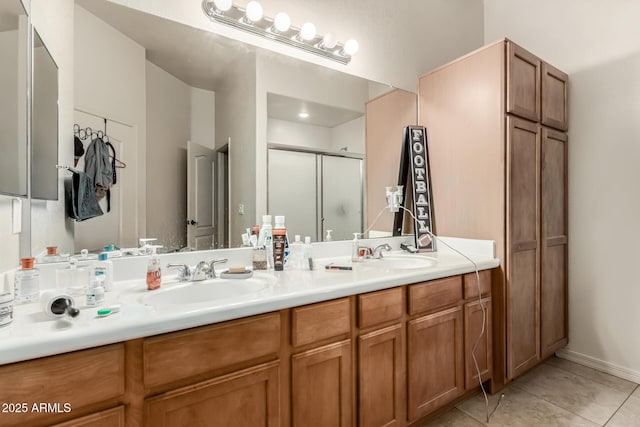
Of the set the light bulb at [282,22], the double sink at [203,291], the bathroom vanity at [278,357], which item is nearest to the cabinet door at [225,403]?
the bathroom vanity at [278,357]

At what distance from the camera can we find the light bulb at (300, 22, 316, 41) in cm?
178

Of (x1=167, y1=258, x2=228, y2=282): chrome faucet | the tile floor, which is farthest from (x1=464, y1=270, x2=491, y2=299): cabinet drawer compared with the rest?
(x1=167, y1=258, x2=228, y2=282): chrome faucet

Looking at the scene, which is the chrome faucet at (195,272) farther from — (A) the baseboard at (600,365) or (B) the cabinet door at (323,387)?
(A) the baseboard at (600,365)

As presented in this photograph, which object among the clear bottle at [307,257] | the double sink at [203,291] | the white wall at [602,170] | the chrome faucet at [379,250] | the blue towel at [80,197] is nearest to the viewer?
the double sink at [203,291]

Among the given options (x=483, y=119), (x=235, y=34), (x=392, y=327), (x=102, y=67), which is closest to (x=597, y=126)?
(x=483, y=119)

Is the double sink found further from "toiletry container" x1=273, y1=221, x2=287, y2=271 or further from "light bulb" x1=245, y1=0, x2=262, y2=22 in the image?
"light bulb" x1=245, y1=0, x2=262, y2=22

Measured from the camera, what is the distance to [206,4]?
1.52m

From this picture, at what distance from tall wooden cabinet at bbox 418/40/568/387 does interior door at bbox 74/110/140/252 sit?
184 cm

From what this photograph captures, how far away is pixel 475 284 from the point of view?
5.79 ft

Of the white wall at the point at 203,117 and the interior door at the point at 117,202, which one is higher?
the white wall at the point at 203,117

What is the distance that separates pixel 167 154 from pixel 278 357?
→ 1044mm

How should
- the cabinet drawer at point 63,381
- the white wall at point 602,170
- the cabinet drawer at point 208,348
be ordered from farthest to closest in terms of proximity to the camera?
the white wall at point 602,170
the cabinet drawer at point 208,348
the cabinet drawer at point 63,381

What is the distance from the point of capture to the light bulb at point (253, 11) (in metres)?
1.56

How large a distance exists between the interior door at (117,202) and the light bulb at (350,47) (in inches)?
51.2
